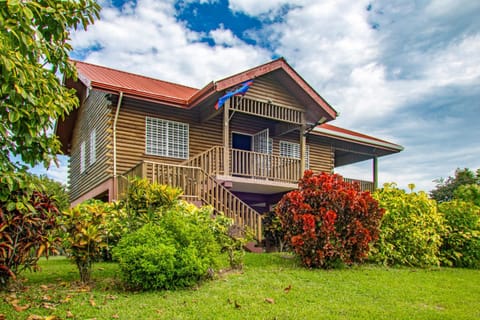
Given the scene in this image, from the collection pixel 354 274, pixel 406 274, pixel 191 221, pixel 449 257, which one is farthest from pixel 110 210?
pixel 449 257

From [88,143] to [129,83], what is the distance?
11.8 feet

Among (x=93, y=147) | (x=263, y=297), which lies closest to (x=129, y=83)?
(x=93, y=147)

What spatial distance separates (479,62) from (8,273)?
11.7 metres

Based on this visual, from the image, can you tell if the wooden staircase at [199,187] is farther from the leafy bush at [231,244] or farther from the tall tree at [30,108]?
the tall tree at [30,108]

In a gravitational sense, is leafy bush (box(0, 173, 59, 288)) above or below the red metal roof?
below

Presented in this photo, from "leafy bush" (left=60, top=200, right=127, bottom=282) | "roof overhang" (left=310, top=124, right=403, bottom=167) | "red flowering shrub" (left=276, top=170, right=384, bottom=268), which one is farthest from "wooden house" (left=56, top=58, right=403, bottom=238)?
"leafy bush" (left=60, top=200, right=127, bottom=282)

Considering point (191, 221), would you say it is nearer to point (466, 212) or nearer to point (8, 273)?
point (8, 273)

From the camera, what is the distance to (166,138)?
14.5 metres

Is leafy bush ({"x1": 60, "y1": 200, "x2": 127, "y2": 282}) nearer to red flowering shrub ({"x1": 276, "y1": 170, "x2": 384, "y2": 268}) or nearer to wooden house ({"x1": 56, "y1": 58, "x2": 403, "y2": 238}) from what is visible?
red flowering shrub ({"x1": 276, "y1": 170, "x2": 384, "y2": 268})

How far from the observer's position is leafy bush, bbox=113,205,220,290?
593cm

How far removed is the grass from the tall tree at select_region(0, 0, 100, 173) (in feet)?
6.25

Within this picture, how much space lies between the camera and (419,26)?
10891 mm

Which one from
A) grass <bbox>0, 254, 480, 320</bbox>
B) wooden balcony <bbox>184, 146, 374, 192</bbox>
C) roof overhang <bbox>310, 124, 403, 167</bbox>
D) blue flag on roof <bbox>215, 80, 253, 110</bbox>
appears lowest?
grass <bbox>0, 254, 480, 320</bbox>

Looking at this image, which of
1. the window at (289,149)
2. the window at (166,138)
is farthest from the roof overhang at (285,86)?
the window at (289,149)
